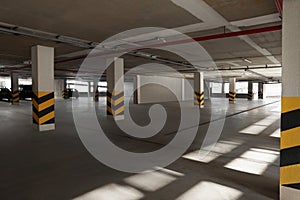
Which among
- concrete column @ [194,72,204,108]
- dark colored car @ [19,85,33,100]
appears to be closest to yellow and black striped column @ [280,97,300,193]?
concrete column @ [194,72,204,108]

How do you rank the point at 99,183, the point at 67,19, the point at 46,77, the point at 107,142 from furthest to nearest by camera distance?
the point at 46,77 < the point at 107,142 < the point at 67,19 < the point at 99,183

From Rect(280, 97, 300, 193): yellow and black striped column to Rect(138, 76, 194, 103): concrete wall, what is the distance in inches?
557

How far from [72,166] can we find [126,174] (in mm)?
Answer: 884

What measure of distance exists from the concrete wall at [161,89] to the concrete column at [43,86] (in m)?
10.2

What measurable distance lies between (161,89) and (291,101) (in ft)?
54.0

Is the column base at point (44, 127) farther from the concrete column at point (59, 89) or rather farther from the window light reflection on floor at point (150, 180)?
the concrete column at point (59, 89)

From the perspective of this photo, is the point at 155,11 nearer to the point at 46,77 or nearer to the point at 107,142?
the point at 107,142

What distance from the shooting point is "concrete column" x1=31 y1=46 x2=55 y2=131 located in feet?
19.5

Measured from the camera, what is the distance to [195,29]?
472 centimetres

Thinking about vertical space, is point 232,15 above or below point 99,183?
above

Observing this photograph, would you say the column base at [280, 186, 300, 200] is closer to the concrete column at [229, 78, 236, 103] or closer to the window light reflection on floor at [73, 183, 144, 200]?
the window light reflection on floor at [73, 183, 144, 200]

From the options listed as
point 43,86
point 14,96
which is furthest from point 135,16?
point 14,96

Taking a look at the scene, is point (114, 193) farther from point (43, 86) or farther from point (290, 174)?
point (43, 86)

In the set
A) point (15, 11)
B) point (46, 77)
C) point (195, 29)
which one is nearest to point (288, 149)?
point (195, 29)
